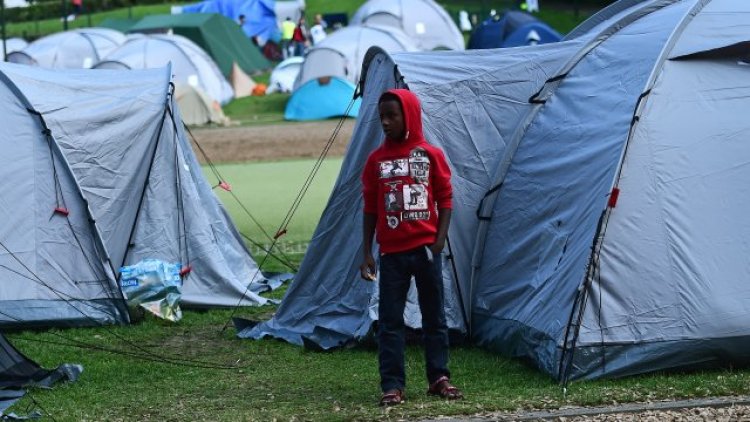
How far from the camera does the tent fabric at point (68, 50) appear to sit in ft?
135

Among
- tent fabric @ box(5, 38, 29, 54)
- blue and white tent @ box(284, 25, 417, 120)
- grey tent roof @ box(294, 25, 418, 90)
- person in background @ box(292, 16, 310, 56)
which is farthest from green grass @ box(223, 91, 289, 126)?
tent fabric @ box(5, 38, 29, 54)

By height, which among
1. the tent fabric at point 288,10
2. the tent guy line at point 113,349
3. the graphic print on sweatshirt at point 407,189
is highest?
the graphic print on sweatshirt at point 407,189

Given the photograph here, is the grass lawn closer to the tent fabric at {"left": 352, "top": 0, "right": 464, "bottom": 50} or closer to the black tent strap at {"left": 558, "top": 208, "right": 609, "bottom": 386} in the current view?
the black tent strap at {"left": 558, "top": 208, "right": 609, "bottom": 386}

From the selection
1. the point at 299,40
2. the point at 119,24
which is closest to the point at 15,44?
the point at 119,24

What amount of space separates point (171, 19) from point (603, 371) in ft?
122

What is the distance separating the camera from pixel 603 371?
8141 millimetres

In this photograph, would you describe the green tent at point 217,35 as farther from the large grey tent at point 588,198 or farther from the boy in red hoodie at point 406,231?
the boy in red hoodie at point 406,231

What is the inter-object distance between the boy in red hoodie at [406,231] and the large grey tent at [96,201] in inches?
168

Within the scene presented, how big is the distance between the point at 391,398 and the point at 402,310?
1.72 ft

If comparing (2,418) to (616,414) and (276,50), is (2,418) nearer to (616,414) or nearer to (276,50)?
(616,414)

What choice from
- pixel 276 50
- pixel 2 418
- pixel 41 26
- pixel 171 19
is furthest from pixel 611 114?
pixel 41 26

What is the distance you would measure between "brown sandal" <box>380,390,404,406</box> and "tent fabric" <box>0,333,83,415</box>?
7.67ft

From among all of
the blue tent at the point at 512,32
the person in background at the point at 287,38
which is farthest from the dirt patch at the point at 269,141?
the person in background at the point at 287,38

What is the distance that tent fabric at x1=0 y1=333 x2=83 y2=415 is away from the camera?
8398 millimetres
